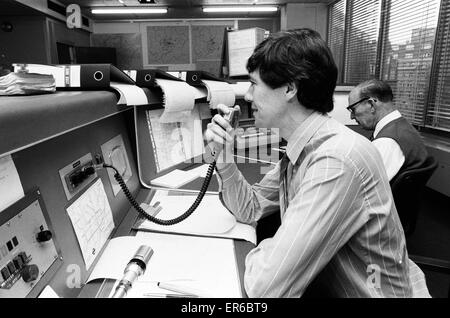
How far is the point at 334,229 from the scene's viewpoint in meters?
0.71

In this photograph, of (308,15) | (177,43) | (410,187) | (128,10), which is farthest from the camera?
(177,43)

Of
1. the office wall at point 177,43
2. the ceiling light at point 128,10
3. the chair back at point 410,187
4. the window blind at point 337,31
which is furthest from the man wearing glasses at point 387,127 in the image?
the ceiling light at point 128,10

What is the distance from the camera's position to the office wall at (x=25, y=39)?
237 inches

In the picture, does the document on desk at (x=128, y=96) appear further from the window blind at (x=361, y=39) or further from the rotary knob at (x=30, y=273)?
the window blind at (x=361, y=39)

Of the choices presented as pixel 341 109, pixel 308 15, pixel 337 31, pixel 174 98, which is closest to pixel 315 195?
pixel 174 98

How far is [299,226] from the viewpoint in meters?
0.69

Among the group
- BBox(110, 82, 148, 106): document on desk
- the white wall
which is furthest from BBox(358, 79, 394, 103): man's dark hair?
BBox(110, 82, 148, 106): document on desk

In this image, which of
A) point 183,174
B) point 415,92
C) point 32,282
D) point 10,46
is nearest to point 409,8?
point 415,92

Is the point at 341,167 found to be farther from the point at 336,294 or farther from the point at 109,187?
the point at 109,187

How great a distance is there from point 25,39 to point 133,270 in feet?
22.2

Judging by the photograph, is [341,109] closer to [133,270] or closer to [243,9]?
[133,270]

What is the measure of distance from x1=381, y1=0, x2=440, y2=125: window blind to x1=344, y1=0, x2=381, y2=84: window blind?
376 millimetres

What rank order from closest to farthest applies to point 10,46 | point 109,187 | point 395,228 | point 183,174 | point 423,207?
point 395,228, point 109,187, point 183,174, point 423,207, point 10,46

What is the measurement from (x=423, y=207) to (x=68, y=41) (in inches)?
262
